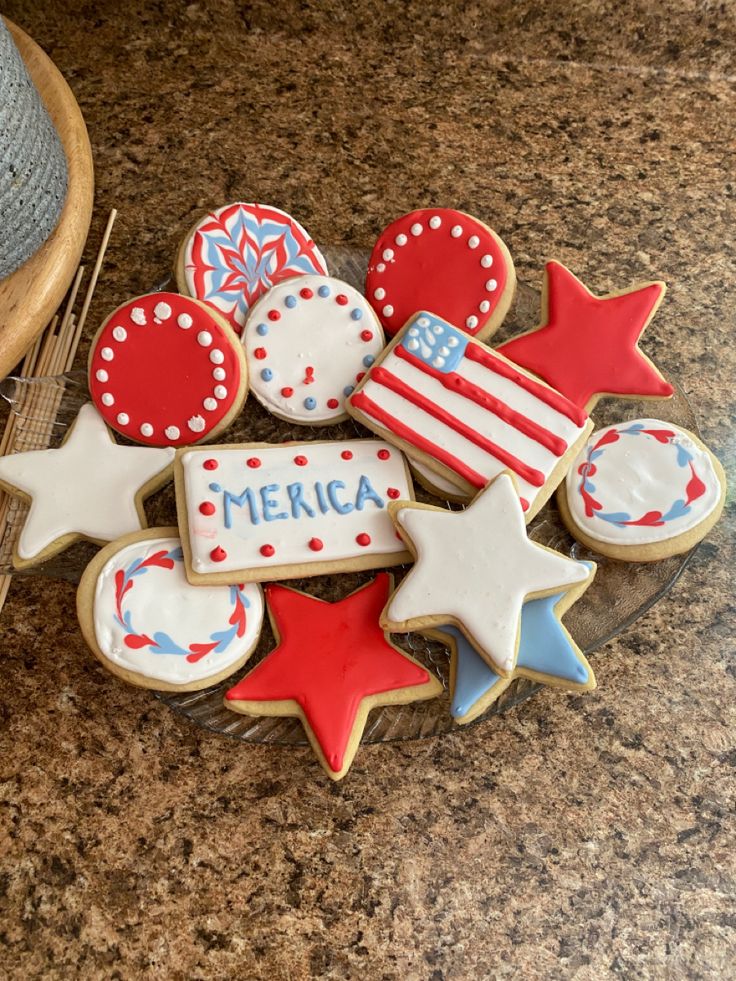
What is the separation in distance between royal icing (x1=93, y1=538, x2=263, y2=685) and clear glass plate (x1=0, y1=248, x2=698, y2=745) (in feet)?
0.14

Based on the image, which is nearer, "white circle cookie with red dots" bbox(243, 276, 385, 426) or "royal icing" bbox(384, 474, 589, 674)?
"royal icing" bbox(384, 474, 589, 674)

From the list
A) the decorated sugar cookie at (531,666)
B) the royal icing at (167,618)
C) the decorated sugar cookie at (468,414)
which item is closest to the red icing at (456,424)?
the decorated sugar cookie at (468,414)

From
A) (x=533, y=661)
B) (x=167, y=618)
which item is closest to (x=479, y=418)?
(x=533, y=661)

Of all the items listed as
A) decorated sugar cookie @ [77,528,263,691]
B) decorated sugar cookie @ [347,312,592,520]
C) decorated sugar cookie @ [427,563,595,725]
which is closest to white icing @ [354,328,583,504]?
decorated sugar cookie @ [347,312,592,520]

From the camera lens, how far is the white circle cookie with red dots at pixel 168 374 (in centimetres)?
85

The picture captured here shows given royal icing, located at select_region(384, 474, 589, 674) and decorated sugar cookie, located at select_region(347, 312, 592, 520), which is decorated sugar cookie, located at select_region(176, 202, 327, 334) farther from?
royal icing, located at select_region(384, 474, 589, 674)

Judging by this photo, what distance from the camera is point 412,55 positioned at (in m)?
1.10

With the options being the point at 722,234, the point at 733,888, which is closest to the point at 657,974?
the point at 733,888

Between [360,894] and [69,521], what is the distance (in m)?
0.45

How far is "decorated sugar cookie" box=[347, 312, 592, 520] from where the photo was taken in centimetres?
81

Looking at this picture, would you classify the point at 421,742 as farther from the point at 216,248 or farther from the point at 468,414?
the point at 216,248

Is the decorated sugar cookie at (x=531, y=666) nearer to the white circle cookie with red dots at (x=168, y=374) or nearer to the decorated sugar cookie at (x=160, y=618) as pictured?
the decorated sugar cookie at (x=160, y=618)

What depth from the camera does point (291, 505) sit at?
31.7 inches

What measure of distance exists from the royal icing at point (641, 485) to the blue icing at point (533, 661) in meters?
0.10
